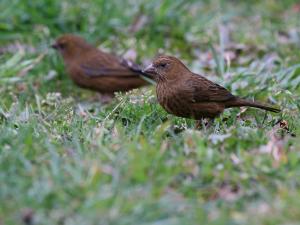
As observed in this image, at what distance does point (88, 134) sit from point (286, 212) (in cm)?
203

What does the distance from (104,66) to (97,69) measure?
114 millimetres

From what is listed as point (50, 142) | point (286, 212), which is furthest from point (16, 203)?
point (286, 212)

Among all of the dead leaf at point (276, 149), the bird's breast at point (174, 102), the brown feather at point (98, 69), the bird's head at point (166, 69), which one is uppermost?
the bird's head at point (166, 69)

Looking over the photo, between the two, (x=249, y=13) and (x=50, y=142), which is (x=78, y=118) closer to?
(x=50, y=142)

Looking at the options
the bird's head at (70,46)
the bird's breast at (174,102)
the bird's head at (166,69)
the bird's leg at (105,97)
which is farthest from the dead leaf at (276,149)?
the bird's head at (70,46)

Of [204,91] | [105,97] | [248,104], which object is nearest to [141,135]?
[204,91]

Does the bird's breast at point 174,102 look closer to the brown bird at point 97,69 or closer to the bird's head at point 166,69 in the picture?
the bird's head at point 166,69

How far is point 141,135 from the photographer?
5.45 m

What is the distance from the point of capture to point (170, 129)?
223 inches

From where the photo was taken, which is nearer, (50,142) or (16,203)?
(16,203)

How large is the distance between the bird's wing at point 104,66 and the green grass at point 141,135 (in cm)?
33

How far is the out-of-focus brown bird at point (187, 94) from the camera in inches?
255

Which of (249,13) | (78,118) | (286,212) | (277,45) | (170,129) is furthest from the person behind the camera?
(249,13)

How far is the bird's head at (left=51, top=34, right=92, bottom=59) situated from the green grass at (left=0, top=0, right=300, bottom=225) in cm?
19
